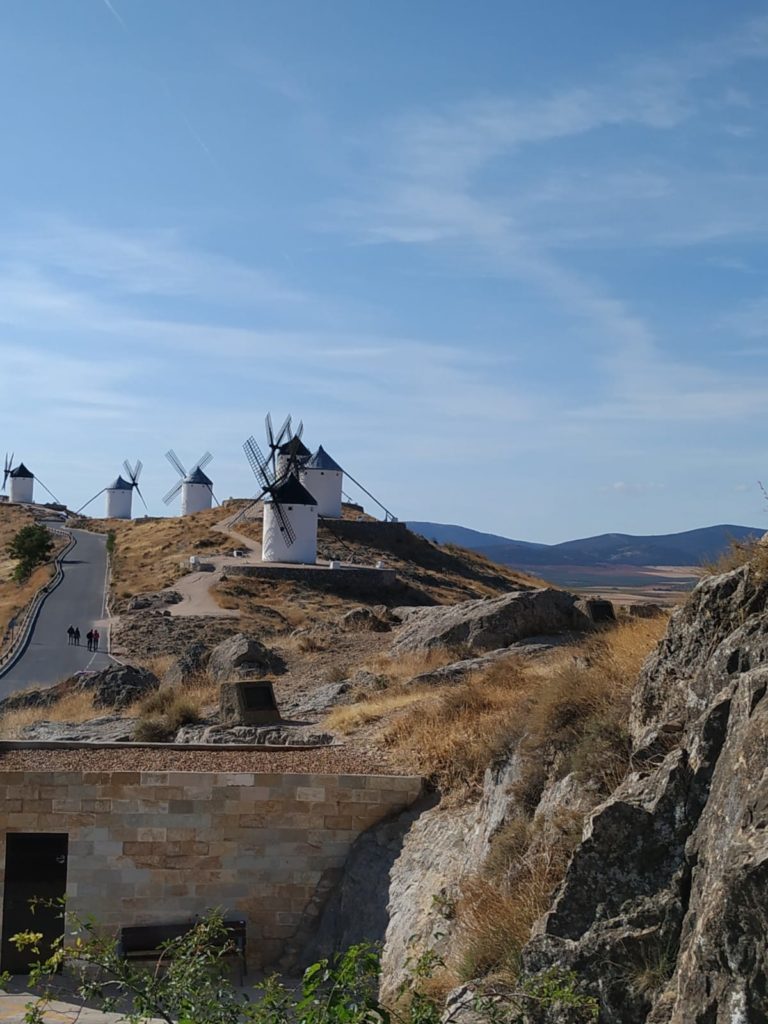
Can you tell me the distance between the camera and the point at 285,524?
4862cm

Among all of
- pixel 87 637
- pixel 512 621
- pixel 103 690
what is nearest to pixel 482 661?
pixel 512 621

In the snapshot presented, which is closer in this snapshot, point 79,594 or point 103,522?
point 79,594

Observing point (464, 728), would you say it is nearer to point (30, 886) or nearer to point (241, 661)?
point (30, 886)

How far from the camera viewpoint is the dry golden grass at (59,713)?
19.5m

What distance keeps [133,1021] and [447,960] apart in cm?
323

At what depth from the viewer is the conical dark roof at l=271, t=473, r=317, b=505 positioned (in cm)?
4869

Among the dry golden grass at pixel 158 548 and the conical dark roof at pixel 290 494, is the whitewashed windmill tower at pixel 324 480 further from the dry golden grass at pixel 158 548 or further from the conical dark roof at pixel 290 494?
the conical dark roof at pixel 290 494

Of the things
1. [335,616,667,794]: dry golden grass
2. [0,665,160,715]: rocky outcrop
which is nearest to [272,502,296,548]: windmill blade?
[0,665,160,715]: rocky outcrop

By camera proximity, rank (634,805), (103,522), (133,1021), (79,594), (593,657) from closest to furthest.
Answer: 1. (133,1021)
2. (634,805)
3. (593,657)
4. (79,594)
5. (103,522)

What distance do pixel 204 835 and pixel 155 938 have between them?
3.65ft

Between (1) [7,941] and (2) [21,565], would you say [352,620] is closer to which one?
(1) [7,941]

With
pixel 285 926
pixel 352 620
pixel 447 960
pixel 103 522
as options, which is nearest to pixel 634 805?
pixel 447 960

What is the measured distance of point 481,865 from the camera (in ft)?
30.6

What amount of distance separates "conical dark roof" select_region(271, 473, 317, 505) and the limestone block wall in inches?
1463
